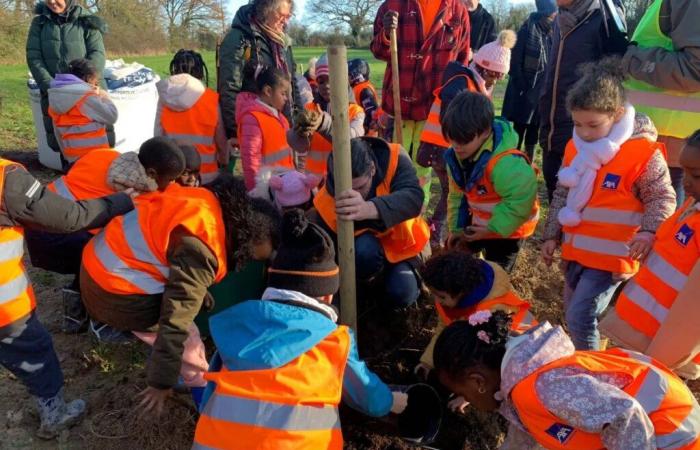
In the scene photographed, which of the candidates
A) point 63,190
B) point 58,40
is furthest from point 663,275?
point 58,40

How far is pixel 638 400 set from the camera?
1.76m

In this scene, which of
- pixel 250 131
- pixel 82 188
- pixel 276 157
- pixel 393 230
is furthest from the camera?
pixel 276 157

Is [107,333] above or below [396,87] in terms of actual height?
below

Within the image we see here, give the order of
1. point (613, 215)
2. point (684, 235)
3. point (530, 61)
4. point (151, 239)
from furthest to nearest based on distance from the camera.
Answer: point (530, 61) → point (613, 215) → point (151, 239) → point (684, 235)

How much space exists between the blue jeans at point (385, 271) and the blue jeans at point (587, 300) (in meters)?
0.92

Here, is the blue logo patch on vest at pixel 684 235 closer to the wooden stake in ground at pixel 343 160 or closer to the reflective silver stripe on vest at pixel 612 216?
the reflective silver stripe on vest at pixel 612 216

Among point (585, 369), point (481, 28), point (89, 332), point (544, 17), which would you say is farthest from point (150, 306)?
point (481, 28)

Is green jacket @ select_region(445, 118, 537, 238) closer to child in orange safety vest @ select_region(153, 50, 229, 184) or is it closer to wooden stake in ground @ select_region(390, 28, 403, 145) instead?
wooden stake in ground @ select_region(390, 28, 403, 145)

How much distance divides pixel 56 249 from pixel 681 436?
3.34m

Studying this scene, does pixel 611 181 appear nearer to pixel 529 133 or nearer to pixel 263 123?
pixel 263 123

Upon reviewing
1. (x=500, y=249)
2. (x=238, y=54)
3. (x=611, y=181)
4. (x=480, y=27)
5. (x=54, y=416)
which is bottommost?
(x=54, y=416)

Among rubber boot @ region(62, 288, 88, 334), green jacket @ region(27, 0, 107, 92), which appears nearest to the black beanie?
rubber boot @ region(62, 288, 88, 334)

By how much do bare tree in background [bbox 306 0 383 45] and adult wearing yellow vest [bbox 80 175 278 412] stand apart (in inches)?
1391

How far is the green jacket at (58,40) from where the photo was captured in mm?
5852
